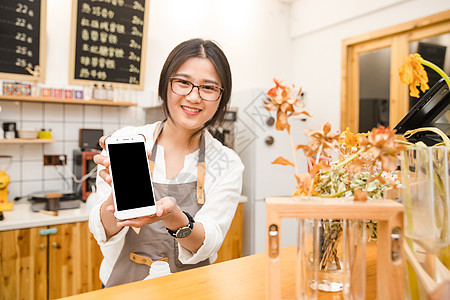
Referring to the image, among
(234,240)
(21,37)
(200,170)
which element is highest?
(21,37)

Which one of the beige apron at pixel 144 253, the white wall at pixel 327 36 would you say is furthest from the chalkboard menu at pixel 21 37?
the white wall at pixel 327 36

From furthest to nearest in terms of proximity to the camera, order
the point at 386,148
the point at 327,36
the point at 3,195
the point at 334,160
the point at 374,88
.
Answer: the point at 327,36 < the point at 374,88 < the point at 3,195 < the point at 334,160 < the point at 386,148

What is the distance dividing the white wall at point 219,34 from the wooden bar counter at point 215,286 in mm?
2276

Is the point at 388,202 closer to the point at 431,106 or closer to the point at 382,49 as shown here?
the point at 431,106

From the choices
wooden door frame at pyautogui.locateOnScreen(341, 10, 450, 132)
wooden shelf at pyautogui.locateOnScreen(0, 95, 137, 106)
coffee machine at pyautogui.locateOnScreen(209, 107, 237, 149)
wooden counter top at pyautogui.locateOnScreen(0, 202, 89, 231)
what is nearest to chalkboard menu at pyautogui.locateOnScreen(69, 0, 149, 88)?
wooden shelf at pyautogui.locateOnScreen(0, 95, 137, 106)

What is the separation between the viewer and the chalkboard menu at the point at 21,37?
2240 mm

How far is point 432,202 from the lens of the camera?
0.52 m

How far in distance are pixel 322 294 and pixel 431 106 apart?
0.52m

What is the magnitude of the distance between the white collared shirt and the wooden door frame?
6.88 ft

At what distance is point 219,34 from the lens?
10.7ft

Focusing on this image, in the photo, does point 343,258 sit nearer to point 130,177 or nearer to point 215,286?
point 215,286

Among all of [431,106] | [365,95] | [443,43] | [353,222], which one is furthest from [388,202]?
[365,95]

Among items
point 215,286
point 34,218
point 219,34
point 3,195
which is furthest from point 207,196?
point 219,34

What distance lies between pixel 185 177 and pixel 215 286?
0.58 metres
